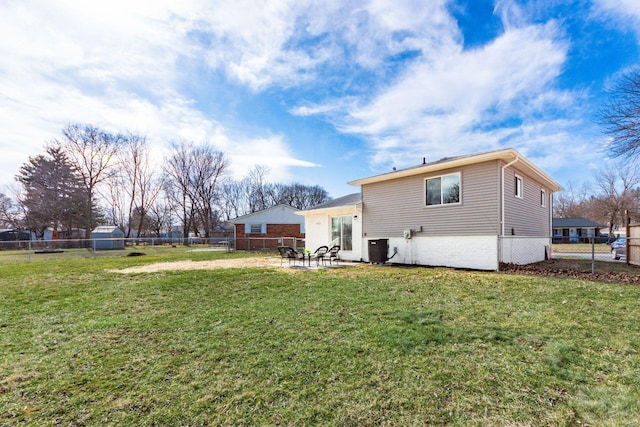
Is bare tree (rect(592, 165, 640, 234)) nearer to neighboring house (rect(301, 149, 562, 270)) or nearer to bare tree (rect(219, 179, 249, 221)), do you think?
neighboring house (rect(301, 149, 562, 270))

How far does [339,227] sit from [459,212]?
581 cm

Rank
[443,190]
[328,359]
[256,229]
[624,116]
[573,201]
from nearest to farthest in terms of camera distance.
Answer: [328,359] < [443,190] < [624,116] < [256,229] < [573,201]

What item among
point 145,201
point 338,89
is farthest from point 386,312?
point 145,201

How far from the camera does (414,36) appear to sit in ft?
31.4

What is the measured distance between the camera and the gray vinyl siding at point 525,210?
31.0 ft

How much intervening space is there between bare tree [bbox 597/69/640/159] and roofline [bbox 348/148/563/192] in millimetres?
2423

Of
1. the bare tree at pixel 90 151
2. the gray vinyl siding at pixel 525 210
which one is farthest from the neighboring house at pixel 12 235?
the gray vinyl siding at pixel 525 210

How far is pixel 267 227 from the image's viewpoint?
24.8 m

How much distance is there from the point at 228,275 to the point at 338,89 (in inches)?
360

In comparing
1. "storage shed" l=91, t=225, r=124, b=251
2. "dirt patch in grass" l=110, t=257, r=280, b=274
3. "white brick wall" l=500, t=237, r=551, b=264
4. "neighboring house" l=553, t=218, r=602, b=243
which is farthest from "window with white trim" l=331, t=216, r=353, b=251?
"neighboring house" l=553, t=218, r=602, b=243

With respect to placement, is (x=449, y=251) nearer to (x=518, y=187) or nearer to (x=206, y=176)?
(x=518, y=187)

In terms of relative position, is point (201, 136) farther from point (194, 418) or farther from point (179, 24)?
point (194, 418)

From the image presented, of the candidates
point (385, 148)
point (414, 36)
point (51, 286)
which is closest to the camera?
point (51, 286)

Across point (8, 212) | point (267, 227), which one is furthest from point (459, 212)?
point (8, 212)
